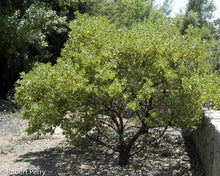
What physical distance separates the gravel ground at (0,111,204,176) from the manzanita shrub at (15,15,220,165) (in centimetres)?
79

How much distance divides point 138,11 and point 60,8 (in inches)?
531

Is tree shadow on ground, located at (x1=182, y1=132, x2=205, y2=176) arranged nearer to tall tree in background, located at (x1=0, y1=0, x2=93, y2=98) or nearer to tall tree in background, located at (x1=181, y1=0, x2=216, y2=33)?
tall tree in background, located at (x1=0, y1=0, x2=93, y2=98)

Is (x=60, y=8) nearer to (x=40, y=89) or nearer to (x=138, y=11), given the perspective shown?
(x=40, y=89)

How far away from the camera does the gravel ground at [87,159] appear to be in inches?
191

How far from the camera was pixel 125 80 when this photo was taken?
14.2ft

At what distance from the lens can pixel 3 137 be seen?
754 centimetres

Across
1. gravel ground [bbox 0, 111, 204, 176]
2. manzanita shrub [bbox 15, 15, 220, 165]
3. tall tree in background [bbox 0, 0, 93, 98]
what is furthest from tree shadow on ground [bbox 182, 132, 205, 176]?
tall tree in background [bbox 0, 0, 93, 98]

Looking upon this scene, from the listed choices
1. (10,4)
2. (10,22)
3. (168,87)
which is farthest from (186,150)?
(10,4)

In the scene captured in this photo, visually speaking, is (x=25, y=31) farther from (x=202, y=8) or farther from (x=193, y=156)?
(x=202, y=8)

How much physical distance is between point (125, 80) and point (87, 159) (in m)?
2.07

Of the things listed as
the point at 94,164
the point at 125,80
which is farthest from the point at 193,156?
the point at 125,80

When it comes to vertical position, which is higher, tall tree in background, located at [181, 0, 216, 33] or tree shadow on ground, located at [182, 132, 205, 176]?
tall tree in background, located at [181, 0, 216, 33]

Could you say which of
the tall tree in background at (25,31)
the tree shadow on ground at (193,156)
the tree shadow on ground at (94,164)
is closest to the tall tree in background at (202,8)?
the tall tree in background at (25,31)

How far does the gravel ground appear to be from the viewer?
4.85 m
